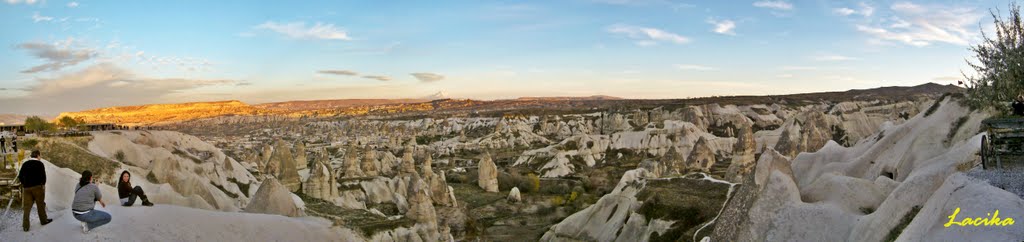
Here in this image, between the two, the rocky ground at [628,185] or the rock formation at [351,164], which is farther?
the rock formation at [351,164]

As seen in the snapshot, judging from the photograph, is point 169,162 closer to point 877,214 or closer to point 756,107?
point 877,214

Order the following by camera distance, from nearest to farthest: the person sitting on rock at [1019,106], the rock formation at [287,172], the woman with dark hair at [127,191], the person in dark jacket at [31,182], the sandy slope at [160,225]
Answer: the person in dark jacket at [31,182], the sandy slope at [160,225], the person sitting on rock at [1019,106], the woman with dark hair at [127,191], the rock formation at [287,172]

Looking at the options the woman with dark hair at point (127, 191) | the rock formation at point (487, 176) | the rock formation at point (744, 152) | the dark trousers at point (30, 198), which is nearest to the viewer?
the dark trousers at point (30, 198)

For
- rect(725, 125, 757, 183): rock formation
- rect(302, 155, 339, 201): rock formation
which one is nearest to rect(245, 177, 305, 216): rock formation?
rect(302, 155, 339, 201): rock formation

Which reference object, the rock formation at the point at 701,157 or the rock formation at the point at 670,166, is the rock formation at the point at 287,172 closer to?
the rock formation at the point at 670,166

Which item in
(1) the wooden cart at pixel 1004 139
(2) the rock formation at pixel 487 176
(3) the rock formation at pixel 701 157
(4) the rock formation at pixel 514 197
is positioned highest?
(1) the wooden cart at pixel 1004 139

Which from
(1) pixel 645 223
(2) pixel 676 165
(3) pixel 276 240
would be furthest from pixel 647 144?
(3) pixel 276 240

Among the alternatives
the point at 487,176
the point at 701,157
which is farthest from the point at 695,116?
the point at 487,176

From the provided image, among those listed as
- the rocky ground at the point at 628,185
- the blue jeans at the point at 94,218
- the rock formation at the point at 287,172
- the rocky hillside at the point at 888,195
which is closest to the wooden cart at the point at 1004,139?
the rocky hillside at the point at 888,195
